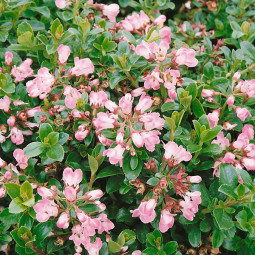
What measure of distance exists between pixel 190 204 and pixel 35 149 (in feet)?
2.31

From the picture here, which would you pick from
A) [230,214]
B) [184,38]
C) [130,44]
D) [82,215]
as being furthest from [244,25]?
[82,215]

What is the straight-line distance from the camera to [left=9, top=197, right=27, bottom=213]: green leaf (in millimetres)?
1445

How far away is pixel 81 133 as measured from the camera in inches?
62.9

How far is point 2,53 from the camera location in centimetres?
203

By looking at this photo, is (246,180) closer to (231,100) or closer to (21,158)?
(231,100)

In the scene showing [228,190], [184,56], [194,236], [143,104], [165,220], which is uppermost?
[184,56]

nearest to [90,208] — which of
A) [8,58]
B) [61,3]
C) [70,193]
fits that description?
[70,193]

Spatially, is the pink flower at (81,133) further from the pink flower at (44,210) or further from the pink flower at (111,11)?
the pink flower at (111,11)

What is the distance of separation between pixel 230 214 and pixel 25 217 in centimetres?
90

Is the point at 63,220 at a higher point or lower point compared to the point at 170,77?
lower

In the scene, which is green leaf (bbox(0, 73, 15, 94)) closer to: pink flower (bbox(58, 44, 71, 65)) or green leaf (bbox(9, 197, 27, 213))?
pink flower (bbox(58, 44, 71, 65))

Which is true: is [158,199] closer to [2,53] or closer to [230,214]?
[230,214]

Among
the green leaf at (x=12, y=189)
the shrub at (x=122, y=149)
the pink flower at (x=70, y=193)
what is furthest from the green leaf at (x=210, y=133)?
the green leaf at (x=12, y=189)

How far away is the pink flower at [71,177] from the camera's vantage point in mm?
1491
